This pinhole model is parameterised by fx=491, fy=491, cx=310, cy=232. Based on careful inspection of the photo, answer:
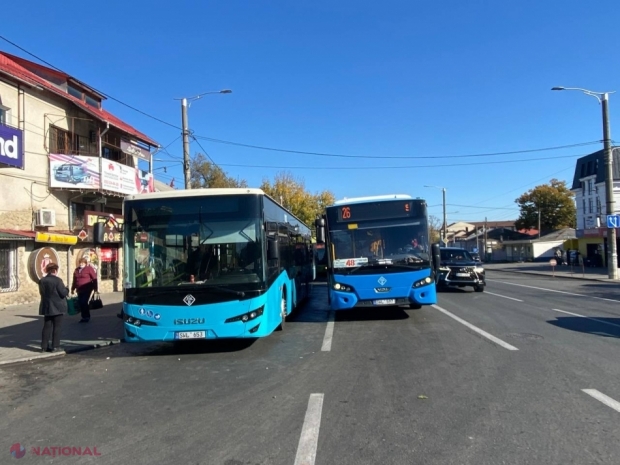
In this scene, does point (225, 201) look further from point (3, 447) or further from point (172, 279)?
point (3, 447)

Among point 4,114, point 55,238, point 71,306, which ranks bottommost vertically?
point 71,306

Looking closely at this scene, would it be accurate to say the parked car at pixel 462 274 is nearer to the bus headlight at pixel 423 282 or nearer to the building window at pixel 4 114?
the bus headlight at pixel 423 282

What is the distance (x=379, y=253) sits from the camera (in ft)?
39.8

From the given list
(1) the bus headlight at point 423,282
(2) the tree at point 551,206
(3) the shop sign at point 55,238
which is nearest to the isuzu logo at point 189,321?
(1) the bus headlight at point 423,282

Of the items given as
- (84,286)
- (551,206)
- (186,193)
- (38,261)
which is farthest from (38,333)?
(551,206)

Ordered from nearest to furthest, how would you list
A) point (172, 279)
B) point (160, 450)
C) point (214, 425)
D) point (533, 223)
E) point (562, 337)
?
point (160, 450), point (214, 425), point (172, 279), point (562, 337), point (533, 223)

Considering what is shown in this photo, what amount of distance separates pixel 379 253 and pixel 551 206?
7798 cm

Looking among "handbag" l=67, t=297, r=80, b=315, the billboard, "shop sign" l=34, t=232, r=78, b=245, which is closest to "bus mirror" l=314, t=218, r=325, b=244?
"handbag" l=67, t=297, r=80, b=315

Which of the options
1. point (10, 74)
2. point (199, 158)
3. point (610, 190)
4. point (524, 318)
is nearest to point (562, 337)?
point (524, 318)

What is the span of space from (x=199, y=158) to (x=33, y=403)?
39.8 m

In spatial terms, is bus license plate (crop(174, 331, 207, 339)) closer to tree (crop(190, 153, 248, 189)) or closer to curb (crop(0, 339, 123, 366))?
curb (crop(0, 339, 123, 366))

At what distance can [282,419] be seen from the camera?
17.4 feet

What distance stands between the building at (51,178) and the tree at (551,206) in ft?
235

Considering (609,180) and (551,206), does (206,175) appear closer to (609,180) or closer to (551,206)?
(609,180)
